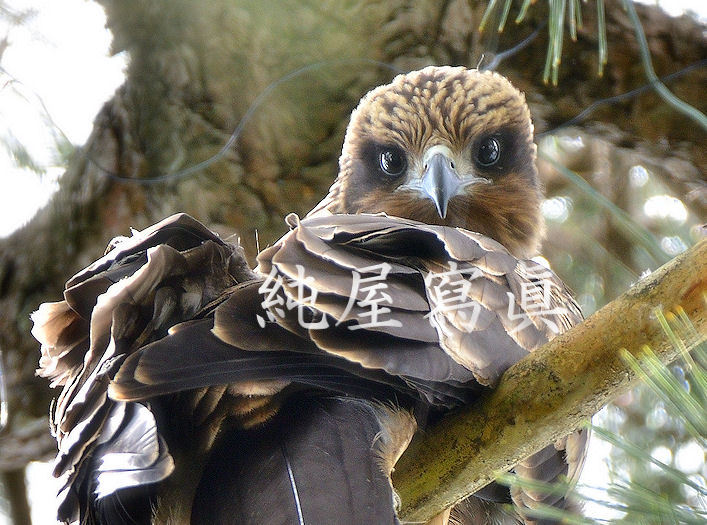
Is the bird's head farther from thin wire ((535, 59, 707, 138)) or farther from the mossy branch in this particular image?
the mossy branch

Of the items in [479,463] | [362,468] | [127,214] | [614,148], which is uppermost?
[362,468]

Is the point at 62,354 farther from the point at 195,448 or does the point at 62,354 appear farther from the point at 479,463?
the point at 479,463

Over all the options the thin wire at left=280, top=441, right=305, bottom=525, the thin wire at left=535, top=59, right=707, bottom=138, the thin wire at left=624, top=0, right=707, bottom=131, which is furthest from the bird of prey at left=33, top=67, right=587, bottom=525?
the thin wire at left=535, top=59, right=707, bottom=138

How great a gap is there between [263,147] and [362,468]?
2.48 metres

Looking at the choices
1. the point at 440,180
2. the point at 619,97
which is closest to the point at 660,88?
the point at 440,180

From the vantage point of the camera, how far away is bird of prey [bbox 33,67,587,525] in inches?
56.0

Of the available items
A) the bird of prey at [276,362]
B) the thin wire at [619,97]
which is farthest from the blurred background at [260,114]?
the bird of prey at [276,362]

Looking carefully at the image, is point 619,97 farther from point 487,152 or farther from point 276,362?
point 276,362

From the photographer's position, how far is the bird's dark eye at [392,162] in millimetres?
2916

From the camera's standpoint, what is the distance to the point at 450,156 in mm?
2773

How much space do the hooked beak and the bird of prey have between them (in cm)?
68

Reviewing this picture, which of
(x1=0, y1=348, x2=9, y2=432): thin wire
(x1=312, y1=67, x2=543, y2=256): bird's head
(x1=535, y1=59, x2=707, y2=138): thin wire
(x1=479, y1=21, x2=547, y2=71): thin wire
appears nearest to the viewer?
(x1=312, y1=67, x2=543, y2=256): bird's head

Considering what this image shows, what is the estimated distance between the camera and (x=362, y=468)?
4.99 feet

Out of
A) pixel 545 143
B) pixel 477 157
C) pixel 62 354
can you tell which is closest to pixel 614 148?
pixel 545 143
